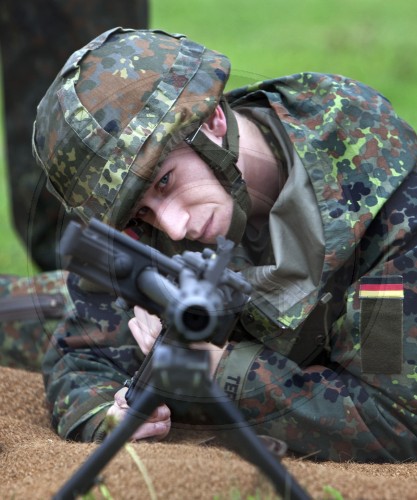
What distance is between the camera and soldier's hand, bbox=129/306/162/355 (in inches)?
126

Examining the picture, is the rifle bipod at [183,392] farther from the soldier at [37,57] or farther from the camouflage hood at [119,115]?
the soldier at [37,57]

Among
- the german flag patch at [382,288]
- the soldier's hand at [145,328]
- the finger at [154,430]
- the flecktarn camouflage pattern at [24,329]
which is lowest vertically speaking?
the flecktarn camouflage pattern at [24,329]

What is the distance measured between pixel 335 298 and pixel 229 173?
575 millimetres

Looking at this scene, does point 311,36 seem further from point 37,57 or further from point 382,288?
point 382,288

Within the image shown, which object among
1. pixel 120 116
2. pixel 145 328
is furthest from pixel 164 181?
pixel 145 328

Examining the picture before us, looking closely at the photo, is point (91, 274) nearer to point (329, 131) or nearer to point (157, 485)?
point (157, 485)

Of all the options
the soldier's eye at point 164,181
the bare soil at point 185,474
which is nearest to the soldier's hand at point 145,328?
the bare soil at point 185,474

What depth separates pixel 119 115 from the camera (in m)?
2.96

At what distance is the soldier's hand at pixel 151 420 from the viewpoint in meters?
3.13

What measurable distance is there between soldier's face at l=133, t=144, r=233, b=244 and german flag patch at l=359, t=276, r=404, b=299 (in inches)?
20.4

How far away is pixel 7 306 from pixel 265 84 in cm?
188

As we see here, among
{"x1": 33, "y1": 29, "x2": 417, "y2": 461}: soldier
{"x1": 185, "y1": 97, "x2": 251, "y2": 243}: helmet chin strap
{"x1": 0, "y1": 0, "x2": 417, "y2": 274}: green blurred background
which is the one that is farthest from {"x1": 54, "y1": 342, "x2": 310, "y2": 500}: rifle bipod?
{"x1": 0, "y1": 0, "x2": 417, "y2": 274}: green blurred background

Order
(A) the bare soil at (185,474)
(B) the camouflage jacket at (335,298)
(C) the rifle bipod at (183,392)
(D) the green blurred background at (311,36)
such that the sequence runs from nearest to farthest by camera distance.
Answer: (C) the rifle bipod at (183,392), (A) the bare soil at (185,474), (B) the camouflage jacket at (335,298), (D) the green blurred background at (311,36)

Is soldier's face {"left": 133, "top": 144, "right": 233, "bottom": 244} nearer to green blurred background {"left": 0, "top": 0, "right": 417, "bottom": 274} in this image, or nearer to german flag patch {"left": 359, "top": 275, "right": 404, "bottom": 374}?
german flag patch {"left": 359, "top": 275, "right": 404, "bottom": 374}
